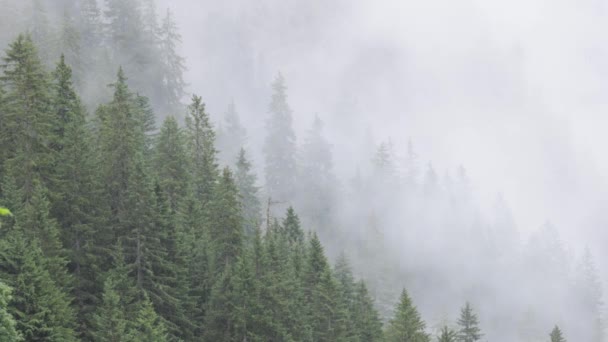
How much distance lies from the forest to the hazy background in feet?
109

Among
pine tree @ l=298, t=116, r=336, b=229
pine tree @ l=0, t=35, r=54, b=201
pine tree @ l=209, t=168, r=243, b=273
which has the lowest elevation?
pine tree @ l=209, t=168, r=243, b=273

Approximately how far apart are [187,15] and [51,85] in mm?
105453

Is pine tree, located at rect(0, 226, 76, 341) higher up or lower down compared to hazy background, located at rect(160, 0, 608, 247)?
lower down

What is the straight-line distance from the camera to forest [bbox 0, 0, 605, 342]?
2262 cm

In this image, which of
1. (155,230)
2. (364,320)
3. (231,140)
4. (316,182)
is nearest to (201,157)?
(155,230)

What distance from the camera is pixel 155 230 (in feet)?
88.0

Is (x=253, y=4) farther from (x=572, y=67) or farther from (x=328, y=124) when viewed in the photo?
(x=572, y=67)

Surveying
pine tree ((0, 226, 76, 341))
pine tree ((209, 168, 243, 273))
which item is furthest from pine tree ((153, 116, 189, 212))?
pine tree ((0, 226, 76, 341))

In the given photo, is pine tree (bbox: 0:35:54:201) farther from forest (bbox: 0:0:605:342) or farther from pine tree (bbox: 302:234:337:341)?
pine tree (bbox: 302:234:337:341)

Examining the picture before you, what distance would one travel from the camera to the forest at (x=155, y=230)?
2262 cm

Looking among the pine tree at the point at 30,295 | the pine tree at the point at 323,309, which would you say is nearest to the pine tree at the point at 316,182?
the pine tree at the point at 323,309

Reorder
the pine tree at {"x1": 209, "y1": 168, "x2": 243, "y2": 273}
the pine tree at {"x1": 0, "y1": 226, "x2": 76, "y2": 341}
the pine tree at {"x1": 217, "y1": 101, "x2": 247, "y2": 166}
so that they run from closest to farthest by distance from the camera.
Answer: the pine tree at {"x1": 0, "y1": 226, "x2": 76, "y2": 341}, the pine tree at {"x1": 209, "y1": 168, "x2": 243, "y2": 273}, the pine tree at {"x1": 217, "y1": 101, "x2": 247, "y2": 166}

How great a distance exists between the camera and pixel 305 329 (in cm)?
2989

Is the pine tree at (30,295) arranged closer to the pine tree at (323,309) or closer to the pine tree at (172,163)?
the pine tree at (323,309)
